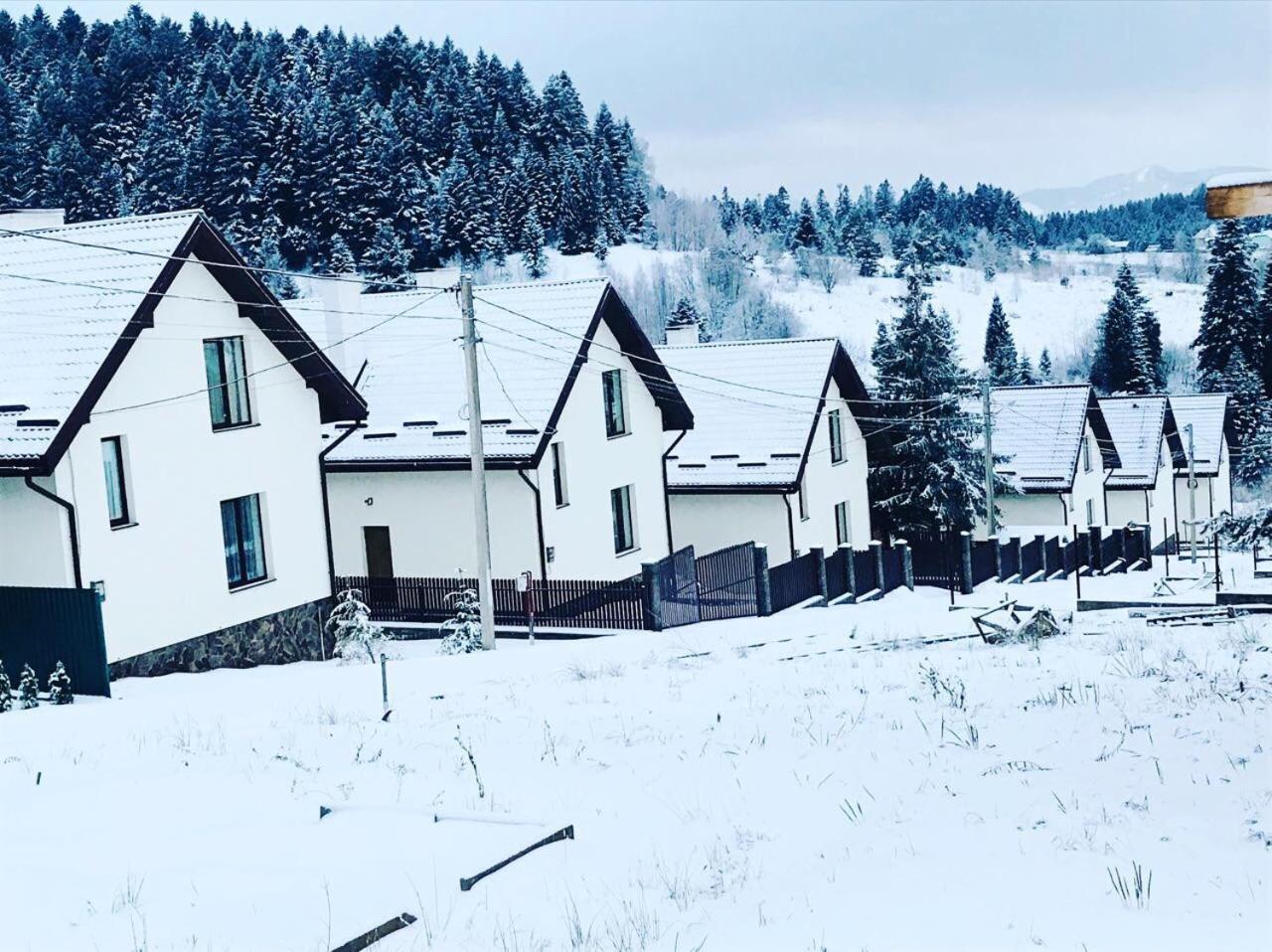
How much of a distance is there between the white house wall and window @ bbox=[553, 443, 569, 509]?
520 cm

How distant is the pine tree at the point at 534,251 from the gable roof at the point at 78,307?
108553mm

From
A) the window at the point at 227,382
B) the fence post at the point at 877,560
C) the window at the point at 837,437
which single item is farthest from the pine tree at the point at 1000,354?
the window at the point at 227,382

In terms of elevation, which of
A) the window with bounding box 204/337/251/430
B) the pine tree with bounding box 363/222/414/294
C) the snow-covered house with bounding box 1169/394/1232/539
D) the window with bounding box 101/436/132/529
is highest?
the pine tree with bounding box 363/222/414/294

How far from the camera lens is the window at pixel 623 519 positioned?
1185 inches

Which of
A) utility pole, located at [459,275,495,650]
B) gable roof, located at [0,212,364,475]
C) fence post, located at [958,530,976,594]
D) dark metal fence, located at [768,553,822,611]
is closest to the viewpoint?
gable roof, located at [0,212,364,475]

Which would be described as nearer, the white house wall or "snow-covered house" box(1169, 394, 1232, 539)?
the white house wall

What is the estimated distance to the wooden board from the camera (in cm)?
675

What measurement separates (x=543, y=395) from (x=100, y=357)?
31.5 ft

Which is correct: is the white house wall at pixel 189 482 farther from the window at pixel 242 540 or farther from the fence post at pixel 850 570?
the fence post at pixel 850 570

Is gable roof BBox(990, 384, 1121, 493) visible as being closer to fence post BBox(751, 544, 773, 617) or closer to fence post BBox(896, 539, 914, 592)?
fence post BBox(896, 539, 914, 592)

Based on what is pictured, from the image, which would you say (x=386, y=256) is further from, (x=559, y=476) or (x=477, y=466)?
(x=477, y=466)

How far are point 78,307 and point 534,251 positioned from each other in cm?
11431

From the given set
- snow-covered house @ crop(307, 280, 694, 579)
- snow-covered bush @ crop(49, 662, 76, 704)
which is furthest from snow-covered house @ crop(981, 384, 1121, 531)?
snow-covered bush @ crop(49, 662, 76, 704)

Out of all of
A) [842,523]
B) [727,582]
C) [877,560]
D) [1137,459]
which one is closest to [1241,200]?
[727,582]
